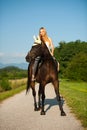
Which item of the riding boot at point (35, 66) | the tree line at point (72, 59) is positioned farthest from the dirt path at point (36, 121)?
the tree line at point (72, 59)

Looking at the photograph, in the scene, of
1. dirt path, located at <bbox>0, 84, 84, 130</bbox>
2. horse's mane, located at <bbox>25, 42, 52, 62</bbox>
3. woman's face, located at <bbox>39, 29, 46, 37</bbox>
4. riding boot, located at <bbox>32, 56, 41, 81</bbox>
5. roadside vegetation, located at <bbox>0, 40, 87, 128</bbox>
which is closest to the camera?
dirt path, located at <bbox>0, 84, 84, 130</bbox>

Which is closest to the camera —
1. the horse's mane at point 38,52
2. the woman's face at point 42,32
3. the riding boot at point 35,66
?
the horse's mane at point 38,52

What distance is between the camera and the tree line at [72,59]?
186 feet

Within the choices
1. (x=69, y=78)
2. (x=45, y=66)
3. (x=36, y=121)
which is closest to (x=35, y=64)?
(x=45, y=66)

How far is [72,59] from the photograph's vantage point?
205 feet

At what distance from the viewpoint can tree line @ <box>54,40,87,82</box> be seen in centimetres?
5684

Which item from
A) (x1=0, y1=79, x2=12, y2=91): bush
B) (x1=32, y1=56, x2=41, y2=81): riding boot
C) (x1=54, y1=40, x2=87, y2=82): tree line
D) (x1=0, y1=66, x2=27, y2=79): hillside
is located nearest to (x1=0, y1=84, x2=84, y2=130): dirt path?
(x1=32, y1=56, x2=41, y2=81): riding boot

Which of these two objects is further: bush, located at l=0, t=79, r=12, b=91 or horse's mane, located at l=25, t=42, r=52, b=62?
bush, located at l=0, t=79, r=12, b=91

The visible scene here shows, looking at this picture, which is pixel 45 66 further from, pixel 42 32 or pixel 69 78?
pixel 69 78

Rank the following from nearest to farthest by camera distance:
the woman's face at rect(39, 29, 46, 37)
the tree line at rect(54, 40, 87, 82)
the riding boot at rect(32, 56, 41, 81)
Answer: the woman's face at rect(39, 29, 46, 37) → the riding boot at rect(32, 56, 41, 81) → the tree line at rect(54, 40, 87, 82)

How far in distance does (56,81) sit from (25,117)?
63.0 inches

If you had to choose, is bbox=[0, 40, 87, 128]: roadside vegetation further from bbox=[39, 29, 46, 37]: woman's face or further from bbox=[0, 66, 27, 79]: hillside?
bbox=[39, 29, 46, 37]: woman's face

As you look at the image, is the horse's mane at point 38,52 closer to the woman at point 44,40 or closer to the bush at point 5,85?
the woman at point 44,40

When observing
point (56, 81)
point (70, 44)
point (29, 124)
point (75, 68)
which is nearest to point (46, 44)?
point (56, 81)
